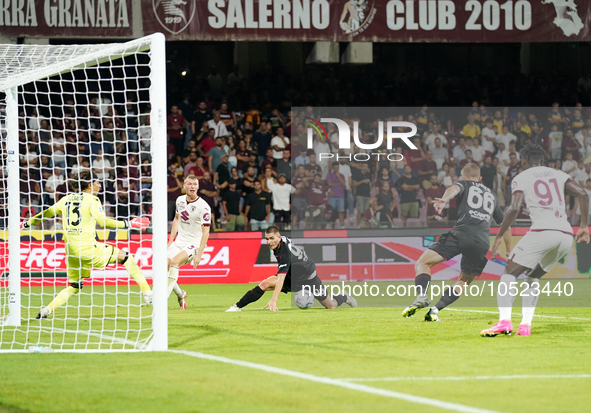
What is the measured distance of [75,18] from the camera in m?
19.1

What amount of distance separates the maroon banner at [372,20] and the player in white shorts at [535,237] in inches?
439

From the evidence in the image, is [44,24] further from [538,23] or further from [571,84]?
[571,84]

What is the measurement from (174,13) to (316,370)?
14.1 meters

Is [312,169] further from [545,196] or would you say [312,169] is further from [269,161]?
[545,196]

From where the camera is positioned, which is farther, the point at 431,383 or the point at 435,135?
the point at 435,135

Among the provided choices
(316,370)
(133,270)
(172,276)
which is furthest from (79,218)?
(316,370)

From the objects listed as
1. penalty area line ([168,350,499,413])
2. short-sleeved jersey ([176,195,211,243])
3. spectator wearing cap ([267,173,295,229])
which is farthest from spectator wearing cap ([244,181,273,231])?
penalty area line ([168,350,499,413])

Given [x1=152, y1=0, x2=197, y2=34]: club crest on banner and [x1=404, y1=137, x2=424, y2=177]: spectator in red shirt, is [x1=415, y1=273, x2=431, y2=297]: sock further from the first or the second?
[x1=152, y1=0, x2=197, y2=34]: club crest on banner

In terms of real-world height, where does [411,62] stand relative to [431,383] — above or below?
above

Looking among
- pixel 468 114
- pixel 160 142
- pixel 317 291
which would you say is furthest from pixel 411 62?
pixel 160 142

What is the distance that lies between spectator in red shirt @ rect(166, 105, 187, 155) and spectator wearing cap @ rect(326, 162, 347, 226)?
406 centimetres

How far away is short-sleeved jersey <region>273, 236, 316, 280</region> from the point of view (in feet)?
39.4

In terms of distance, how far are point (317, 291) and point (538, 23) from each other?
1092 cm

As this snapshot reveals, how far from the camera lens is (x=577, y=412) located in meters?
5.36
